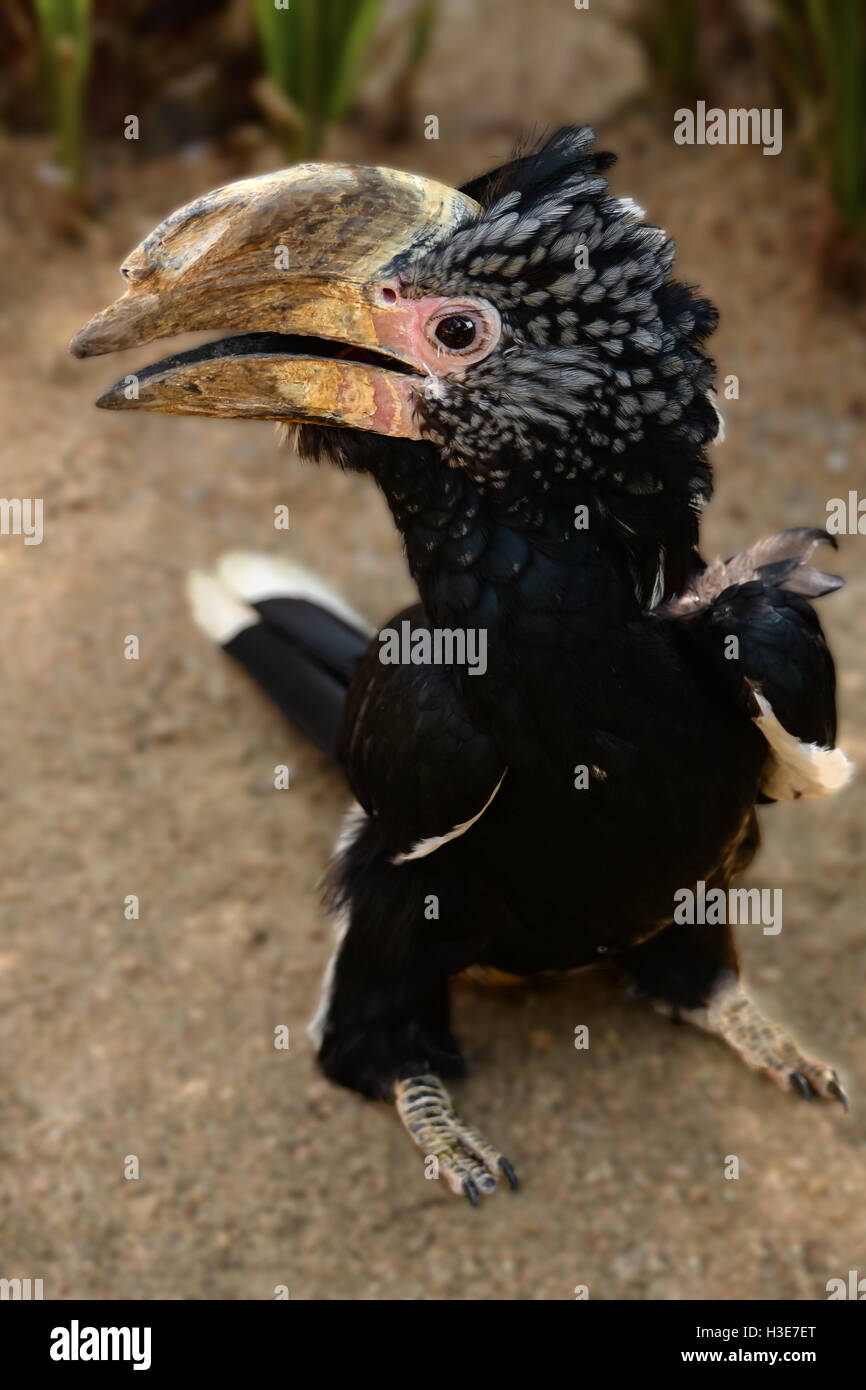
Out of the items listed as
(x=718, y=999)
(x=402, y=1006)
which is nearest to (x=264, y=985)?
(x=402, y=1006)

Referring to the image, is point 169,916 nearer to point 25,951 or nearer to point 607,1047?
point 25,951

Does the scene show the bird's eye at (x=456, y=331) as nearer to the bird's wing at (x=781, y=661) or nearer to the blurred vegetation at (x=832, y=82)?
the bird's wing at (x=781, y=661)

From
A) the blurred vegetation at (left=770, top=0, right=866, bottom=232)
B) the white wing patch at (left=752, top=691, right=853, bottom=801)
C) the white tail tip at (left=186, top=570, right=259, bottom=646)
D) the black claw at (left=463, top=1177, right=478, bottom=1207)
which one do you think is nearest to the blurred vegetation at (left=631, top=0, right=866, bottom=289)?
the blurred vegetation at (left=770, top=0, right=866, bottom=232)

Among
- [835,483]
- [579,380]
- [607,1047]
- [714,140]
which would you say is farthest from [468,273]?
[714,140]

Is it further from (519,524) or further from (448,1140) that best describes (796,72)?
(448,1140)

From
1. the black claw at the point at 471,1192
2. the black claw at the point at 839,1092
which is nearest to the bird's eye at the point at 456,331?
the black claw at the point at 471,1192

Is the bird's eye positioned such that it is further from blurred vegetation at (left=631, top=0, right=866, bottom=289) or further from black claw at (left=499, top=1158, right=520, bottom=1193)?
blurred vegetation at (left=631, top=0, right=866, bottom=289)

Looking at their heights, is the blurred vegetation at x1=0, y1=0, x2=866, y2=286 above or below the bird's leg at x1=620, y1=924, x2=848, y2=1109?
above
